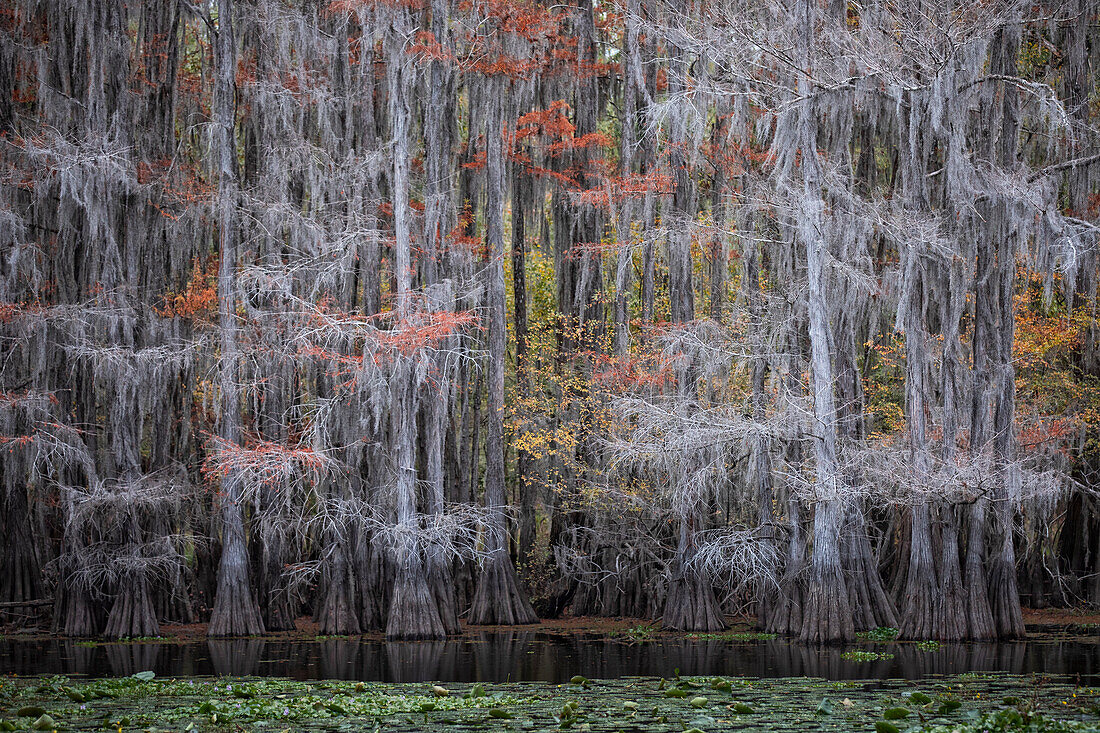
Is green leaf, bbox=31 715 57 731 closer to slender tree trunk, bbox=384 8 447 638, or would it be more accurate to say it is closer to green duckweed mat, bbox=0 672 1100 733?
green duckweed mat, bbox=0 672 1100 733

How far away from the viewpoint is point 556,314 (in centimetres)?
1977

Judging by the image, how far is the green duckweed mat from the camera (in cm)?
696

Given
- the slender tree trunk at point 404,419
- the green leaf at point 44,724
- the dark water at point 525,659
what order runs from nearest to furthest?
1. the green leaf at point 44,724
2. the dark water at point 525,659
3. the slender tree trunk at point 404,419

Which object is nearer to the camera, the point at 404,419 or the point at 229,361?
the point at 229,361

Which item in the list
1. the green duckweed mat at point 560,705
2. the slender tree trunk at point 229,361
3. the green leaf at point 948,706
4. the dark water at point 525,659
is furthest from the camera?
the slender tree trunk at point 229,361

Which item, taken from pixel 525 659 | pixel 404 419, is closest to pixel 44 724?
pixel 525 659

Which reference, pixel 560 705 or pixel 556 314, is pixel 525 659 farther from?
pixel 556 314

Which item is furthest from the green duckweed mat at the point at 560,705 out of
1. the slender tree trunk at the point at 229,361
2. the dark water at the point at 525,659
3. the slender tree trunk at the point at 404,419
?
the slender tree trunk at the point at 229,361

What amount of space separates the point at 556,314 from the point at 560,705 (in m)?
12.2

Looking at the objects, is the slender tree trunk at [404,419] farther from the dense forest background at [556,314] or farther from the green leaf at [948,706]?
the green leaf at [948,706]

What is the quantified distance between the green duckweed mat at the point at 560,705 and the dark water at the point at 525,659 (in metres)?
0.97

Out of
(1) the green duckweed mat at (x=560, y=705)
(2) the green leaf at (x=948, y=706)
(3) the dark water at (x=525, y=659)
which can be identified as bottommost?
(3) the dark water at (x=525, y=659)

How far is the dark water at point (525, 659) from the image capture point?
10555 millimetres

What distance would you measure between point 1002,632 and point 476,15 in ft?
39.9
